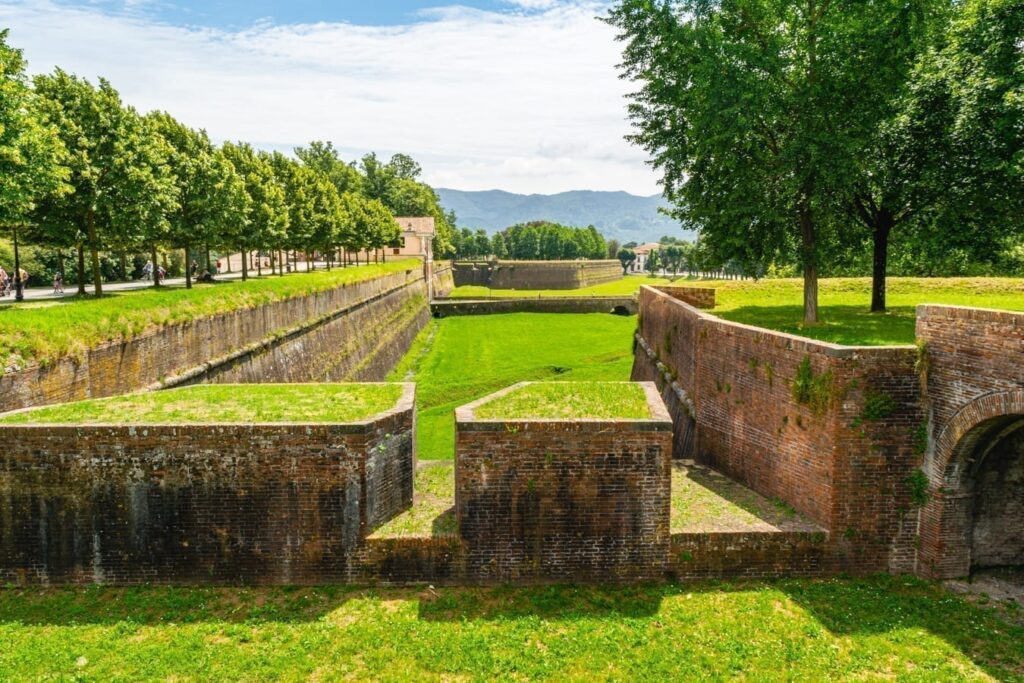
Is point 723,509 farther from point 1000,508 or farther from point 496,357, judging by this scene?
point 496,357

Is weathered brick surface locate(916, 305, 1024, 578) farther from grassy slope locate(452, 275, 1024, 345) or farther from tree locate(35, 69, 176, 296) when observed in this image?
tree locate(35, 69, 176, 296)

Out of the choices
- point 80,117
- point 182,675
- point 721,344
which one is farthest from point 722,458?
point 80,117

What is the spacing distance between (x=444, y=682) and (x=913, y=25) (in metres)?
18.8

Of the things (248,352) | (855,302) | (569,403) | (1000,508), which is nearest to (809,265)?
(1000,508)

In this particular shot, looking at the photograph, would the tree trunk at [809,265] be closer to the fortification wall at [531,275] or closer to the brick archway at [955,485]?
the brick archway at [955,485]

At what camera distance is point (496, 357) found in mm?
39844

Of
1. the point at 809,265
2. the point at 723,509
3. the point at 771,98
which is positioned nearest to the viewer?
the point at 723,509

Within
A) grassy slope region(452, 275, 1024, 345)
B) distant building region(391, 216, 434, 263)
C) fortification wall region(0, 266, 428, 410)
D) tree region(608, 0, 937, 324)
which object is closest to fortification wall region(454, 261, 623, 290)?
distant building region(391, 216, 434, 263)

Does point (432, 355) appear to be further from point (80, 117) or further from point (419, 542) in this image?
point (419, 542)

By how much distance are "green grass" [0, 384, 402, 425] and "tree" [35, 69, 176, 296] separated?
1167cm

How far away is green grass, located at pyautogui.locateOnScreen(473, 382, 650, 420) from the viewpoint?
37.5 feet

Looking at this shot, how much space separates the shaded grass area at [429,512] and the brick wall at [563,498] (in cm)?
57

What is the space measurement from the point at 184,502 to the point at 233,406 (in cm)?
198

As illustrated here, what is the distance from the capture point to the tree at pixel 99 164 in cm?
2078
